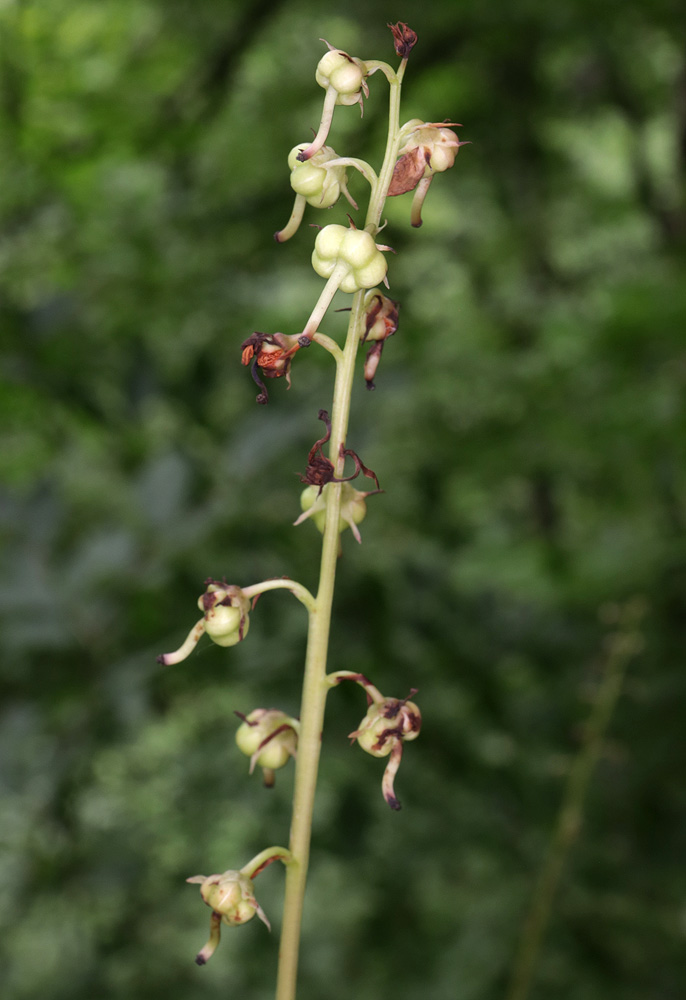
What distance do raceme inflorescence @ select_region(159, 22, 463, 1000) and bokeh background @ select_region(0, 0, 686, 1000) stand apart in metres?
0.73

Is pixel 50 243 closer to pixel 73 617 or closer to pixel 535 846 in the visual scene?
pixel 73 617

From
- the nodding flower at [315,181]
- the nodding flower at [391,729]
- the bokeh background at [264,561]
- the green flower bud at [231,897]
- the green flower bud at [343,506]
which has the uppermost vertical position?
the bokeh background at [264,561]

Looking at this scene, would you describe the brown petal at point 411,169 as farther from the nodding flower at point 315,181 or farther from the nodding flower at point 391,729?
the nodding flower at point 391,729

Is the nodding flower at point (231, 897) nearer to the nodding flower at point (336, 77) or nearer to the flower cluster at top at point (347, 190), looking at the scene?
the flower cluster at top at point (347, 190)

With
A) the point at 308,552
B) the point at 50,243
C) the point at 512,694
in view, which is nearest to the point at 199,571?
the point at 308,552

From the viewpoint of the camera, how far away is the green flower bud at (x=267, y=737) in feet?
1.50

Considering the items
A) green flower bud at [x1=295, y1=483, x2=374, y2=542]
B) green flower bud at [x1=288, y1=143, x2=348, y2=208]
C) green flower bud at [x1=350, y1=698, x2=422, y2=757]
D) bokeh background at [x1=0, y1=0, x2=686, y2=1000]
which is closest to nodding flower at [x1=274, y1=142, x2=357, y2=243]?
green flower bud at [x1=288, y1=143, x2=348, y2=208]

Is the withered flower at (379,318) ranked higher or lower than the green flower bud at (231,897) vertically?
higher

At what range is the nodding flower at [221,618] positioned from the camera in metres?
0.40

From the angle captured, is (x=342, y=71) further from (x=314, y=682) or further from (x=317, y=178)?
(x=314, y=682)

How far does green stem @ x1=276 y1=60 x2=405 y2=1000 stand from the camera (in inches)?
14.6

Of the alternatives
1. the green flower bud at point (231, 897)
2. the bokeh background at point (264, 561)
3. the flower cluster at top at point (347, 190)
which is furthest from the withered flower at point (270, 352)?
the bokeh background at point (264, 561)

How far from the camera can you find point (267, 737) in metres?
0.46

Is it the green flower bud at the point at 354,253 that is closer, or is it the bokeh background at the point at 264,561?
the green flower bud at the point at 354,253
